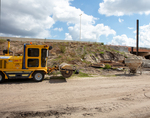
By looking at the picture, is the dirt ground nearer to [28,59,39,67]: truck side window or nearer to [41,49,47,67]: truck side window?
[28,59,39,67]: truck side window

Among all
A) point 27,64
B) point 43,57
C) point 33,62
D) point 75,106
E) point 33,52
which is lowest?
point 75,106

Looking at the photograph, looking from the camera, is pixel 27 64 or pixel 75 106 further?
pixel 27 64

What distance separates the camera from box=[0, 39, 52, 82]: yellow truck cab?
846cm

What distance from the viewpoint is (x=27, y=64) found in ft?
28.5

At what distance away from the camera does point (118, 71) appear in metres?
A: 14.1

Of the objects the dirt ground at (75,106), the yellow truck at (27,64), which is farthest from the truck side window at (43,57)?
the dirt ground at (75,106)

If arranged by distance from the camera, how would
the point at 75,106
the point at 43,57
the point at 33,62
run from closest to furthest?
the point at 75,106 → the point at 33,62 → the point at 43,57

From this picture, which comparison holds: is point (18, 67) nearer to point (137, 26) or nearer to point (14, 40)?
point (14, 40)

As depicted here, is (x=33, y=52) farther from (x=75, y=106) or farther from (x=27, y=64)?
(x=75, y=106)

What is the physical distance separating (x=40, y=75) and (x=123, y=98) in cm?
582

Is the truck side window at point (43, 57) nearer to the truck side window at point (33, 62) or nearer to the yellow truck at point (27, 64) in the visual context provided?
the yellow truck at point (27, 64)

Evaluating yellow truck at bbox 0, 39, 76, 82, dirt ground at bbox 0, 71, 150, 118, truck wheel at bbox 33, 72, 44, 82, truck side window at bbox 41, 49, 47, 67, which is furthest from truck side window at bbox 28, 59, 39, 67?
dirt ground at bbox 0, 71, 150, 118

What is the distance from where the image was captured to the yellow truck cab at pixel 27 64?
8.46 m

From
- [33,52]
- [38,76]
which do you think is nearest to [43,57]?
[33,52]
